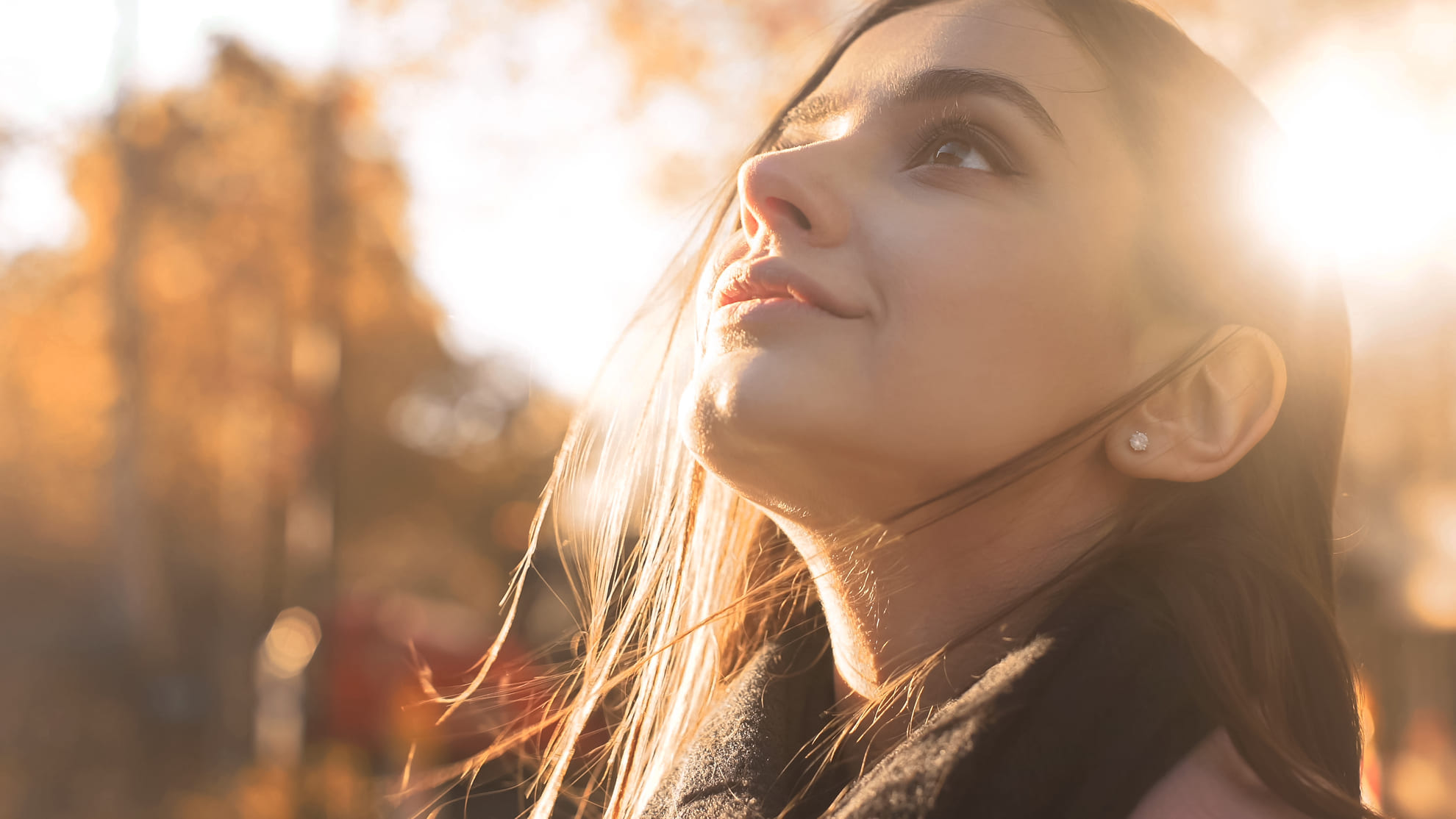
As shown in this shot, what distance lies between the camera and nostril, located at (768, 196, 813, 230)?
1.63 metres

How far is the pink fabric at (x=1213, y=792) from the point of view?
1.34 meters

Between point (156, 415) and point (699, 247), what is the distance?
2475 centimetres

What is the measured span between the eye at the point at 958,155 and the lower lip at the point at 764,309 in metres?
0.35

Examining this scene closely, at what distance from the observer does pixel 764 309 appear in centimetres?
157

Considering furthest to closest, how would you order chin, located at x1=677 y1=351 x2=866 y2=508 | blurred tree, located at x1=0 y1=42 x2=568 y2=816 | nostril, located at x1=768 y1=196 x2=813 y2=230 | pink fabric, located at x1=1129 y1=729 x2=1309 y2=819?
blurred tree, located at x1=0 y1=42 x2=568 y2=816
nostril, located at x1=768 y1=196 x2=813 y2=230
chin, located at x1=677 y1=351 x2=866 y2=508
pink fabric, located at x1=1129 y1=729 x2=1309 y2=819

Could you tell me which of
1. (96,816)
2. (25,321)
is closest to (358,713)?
(96,816)

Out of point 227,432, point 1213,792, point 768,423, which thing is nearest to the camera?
point 1213,792

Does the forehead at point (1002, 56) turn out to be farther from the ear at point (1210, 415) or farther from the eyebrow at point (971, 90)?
the ear at point (1210, 415)

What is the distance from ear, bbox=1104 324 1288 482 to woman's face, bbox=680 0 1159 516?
0.10 m

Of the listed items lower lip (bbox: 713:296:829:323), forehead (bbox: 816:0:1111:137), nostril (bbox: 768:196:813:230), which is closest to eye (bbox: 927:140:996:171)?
forehead (bbox: 816:0:1111:137)

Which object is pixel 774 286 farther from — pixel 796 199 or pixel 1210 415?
pixel 1210 415

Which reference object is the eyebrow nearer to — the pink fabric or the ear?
the ear

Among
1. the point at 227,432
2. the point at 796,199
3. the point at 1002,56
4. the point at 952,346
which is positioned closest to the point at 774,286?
the point at 796,199

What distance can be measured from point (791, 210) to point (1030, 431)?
0.52 m
